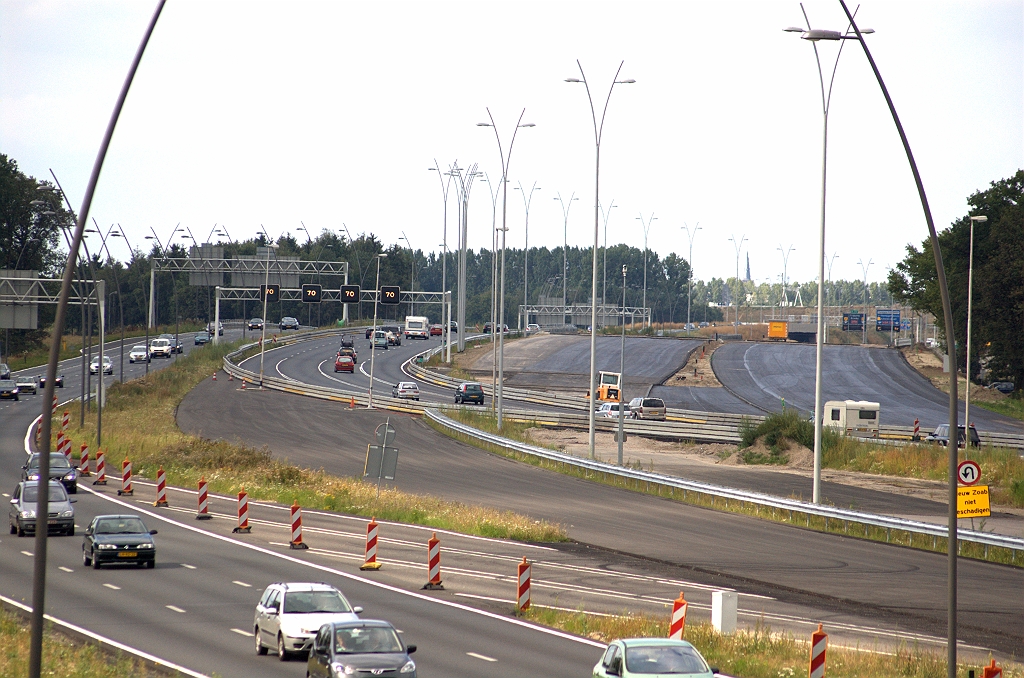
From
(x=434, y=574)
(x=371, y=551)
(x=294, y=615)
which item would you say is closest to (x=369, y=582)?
(x=434, y=574)

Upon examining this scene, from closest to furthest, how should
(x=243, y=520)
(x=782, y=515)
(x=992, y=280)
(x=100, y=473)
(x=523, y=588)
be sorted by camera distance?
(x=523, y=588) < (x=243, y=520) < (x=782, y=515) < (x=100, y=473) < (x=992, y=280)

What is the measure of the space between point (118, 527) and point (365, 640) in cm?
1510

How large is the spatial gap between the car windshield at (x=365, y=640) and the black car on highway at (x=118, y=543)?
1389 cm

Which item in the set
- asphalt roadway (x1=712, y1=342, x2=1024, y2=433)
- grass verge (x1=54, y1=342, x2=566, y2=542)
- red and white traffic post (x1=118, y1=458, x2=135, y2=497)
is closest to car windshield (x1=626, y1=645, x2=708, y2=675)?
grass verge (x1=54, y1=342, x2=566, y2=542)

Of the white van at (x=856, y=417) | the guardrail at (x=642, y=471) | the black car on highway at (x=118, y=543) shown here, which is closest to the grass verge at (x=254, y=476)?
the guardrail at (x=642, y=471)

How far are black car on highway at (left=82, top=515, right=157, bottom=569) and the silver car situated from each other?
5193 millimetres

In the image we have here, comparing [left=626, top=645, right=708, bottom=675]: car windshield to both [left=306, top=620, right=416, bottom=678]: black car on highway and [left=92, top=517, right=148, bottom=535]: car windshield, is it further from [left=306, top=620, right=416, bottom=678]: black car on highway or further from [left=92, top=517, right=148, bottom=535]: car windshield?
[left=92, top=517, right=148, bottom=535]: car windshield

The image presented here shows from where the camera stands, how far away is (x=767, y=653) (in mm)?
18281

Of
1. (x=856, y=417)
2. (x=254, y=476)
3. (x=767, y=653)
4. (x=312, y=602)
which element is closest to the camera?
(x=767, y=653)

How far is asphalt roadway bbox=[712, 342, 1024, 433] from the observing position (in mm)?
77812

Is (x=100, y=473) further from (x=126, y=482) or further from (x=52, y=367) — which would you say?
(x=52, y=367)

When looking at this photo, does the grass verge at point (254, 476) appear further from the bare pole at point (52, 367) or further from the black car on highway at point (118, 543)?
the bare pole at point (52, 367)

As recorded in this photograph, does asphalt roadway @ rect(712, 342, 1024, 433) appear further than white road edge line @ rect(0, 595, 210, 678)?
Yes

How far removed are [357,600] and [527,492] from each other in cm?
2013
